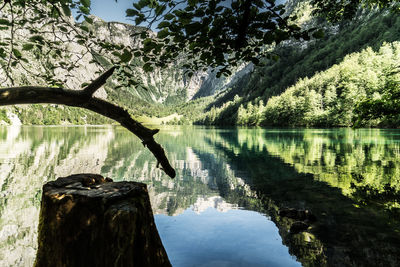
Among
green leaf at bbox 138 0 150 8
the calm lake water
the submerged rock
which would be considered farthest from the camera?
the submerged rock

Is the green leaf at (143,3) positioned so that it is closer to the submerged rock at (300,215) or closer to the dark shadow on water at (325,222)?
the dark shadow on water at (325,222)

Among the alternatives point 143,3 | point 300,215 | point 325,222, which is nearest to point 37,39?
point 143,3

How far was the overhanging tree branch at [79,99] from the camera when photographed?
2793 millimetres

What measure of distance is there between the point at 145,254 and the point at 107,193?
0.96 metres

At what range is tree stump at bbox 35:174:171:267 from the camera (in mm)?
2924

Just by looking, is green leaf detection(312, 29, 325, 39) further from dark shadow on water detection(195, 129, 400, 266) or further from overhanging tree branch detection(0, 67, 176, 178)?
dark shadow on water detection(195, 129, 400, 266)

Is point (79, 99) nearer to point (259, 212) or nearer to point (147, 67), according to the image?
point (147, 67)

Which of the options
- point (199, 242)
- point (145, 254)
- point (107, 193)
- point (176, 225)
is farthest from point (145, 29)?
point (176, 225)

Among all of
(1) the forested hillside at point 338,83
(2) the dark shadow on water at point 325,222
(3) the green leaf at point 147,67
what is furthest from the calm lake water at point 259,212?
(3) the green leaf at point 147,67

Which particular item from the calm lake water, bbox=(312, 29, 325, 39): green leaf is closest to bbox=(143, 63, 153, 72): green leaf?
bbox=(312, 29, 325, 39): green leaf

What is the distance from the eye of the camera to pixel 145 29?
324 cm

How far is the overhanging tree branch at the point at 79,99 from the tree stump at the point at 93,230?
979 millimetres

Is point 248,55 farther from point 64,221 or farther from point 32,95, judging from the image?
point 64,221

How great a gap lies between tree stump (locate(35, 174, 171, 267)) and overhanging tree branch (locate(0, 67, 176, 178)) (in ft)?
3.21
